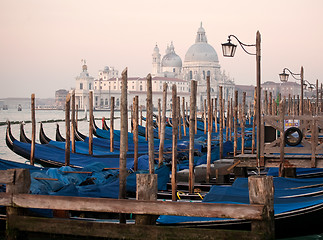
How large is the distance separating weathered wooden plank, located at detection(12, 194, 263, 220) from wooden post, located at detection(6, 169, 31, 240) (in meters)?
0.04

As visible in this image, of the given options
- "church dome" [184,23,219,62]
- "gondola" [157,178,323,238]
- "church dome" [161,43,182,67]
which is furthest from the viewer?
"church dome" [161,43,182,67]

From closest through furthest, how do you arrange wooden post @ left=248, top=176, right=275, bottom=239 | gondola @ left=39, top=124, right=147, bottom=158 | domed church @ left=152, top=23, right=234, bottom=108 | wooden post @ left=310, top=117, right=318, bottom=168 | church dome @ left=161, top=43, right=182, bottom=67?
1. wooden post @ left=248, top=176, right=275, bottom=239
2. wooden post @ left=310, top=117, right=318, bottom=168
3. gondola @ left=39, top=124, right=147, bottom=158
4. domed church @ left=152, top=23, right=234, bottom=108
5. church dome @ left=161, top=43, right=182, bottom=67

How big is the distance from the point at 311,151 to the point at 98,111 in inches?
2286

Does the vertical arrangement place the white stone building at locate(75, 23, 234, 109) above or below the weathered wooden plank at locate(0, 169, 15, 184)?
above

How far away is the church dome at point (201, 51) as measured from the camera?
68938 millimetres

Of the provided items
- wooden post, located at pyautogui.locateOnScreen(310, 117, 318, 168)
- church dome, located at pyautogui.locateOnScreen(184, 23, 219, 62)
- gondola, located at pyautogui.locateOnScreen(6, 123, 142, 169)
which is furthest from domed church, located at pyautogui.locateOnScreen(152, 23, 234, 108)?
wooden post, located at pyautogui.locateOnScreen(310, 117, 318, 168)

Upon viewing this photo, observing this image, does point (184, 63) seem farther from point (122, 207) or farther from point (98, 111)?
point (122, 207)

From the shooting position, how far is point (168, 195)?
181 inches

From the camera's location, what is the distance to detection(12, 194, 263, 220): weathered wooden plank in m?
2.68

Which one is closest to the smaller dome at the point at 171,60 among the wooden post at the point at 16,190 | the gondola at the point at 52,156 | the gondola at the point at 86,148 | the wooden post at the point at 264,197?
the gondola at the point at 86,148

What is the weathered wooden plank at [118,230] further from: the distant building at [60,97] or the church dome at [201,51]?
the distant building at [60,97]

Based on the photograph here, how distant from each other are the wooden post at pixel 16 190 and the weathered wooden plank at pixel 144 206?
41mm

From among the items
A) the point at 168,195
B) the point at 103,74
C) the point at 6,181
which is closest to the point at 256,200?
the point at 6,181

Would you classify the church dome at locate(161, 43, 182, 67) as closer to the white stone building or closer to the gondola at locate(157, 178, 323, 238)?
the white stone building
